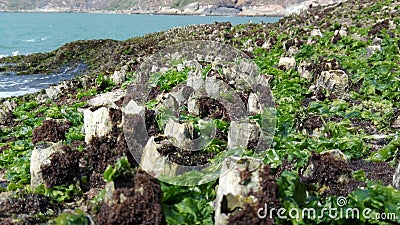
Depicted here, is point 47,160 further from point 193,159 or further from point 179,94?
point 179,94

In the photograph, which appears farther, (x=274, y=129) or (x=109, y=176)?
(x=274, y=129)

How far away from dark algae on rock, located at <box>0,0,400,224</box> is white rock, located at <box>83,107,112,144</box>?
0.05 feet

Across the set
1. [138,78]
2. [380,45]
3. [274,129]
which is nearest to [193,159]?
[274,129]

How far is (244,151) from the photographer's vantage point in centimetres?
589

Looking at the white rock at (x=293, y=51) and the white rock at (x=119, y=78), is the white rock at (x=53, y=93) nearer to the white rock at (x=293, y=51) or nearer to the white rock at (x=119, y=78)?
the white rock at (x=119, y=78)

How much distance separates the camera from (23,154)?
7.19 m

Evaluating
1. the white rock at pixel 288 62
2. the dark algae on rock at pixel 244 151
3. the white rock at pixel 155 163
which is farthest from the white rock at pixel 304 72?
the white rock at pixel 155 163

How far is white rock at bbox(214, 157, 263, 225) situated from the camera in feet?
12.9

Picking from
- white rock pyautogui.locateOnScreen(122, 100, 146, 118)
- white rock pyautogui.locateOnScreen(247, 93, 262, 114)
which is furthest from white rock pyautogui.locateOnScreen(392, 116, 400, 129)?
white rock pyautogui.locateOnScreen(122, 100, 146, 118)

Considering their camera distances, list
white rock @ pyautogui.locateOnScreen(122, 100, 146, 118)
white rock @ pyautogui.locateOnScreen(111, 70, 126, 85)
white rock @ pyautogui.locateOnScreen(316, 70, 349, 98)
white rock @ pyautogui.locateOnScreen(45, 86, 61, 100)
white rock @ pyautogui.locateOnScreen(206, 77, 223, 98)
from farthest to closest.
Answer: white rock @ pyautogui.locateOnScreen(45, 86, 61, 100), white rock @ pyautogui.locateOnScreen(111, 70, 126, 85), white rock @ pyautogui.locateOnScreen(316, 70, 349, 98), white rock @ pyautogui.locateOnScreen(206, 77, 223, 98), white rock @ pyautogui.locateOnScreen(122, 100, 146, 118)

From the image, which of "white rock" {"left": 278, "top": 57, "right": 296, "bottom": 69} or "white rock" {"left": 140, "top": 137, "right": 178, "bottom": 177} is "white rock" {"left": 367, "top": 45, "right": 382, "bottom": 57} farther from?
"white rock" {"left": 140, "top": 137, "right": 178, "bottom": 177}

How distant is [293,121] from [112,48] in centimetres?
2249

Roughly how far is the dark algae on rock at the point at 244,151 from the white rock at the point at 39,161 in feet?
0.06

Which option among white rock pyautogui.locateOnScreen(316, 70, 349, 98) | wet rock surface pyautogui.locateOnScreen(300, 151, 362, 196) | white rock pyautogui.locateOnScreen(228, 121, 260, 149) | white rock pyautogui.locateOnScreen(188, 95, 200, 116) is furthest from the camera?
white rock pyautogui.locateOnScreen(316, 70, 349, 98)
